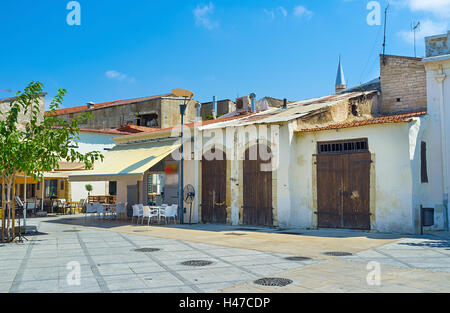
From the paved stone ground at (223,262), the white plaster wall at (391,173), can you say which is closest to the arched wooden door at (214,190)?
the paved stone ground at (223,262)

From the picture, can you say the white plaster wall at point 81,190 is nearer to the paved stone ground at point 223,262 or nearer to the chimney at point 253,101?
the chimney at point 253,101

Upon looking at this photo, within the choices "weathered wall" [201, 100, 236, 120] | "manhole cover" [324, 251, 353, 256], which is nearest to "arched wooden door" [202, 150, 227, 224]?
"manhole cover" [324, 251, 353, 256]

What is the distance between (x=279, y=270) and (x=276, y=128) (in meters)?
7.62

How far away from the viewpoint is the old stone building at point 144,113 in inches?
1507

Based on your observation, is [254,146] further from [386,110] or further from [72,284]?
[72,284]

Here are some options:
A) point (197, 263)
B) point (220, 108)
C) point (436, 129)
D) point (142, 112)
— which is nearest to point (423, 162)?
point (436, 129)

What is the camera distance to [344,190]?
12.7 metres

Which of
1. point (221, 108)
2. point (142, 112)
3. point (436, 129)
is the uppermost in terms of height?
point (221, 108)

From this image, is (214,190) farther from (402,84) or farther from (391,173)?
(402,84)

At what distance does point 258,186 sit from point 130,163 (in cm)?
534

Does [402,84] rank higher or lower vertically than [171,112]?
lower

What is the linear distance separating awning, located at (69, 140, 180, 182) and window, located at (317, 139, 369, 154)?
5857 millimetres

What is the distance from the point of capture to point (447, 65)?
1295 cm

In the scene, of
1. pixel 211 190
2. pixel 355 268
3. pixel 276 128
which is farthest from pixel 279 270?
pixel 211 190
